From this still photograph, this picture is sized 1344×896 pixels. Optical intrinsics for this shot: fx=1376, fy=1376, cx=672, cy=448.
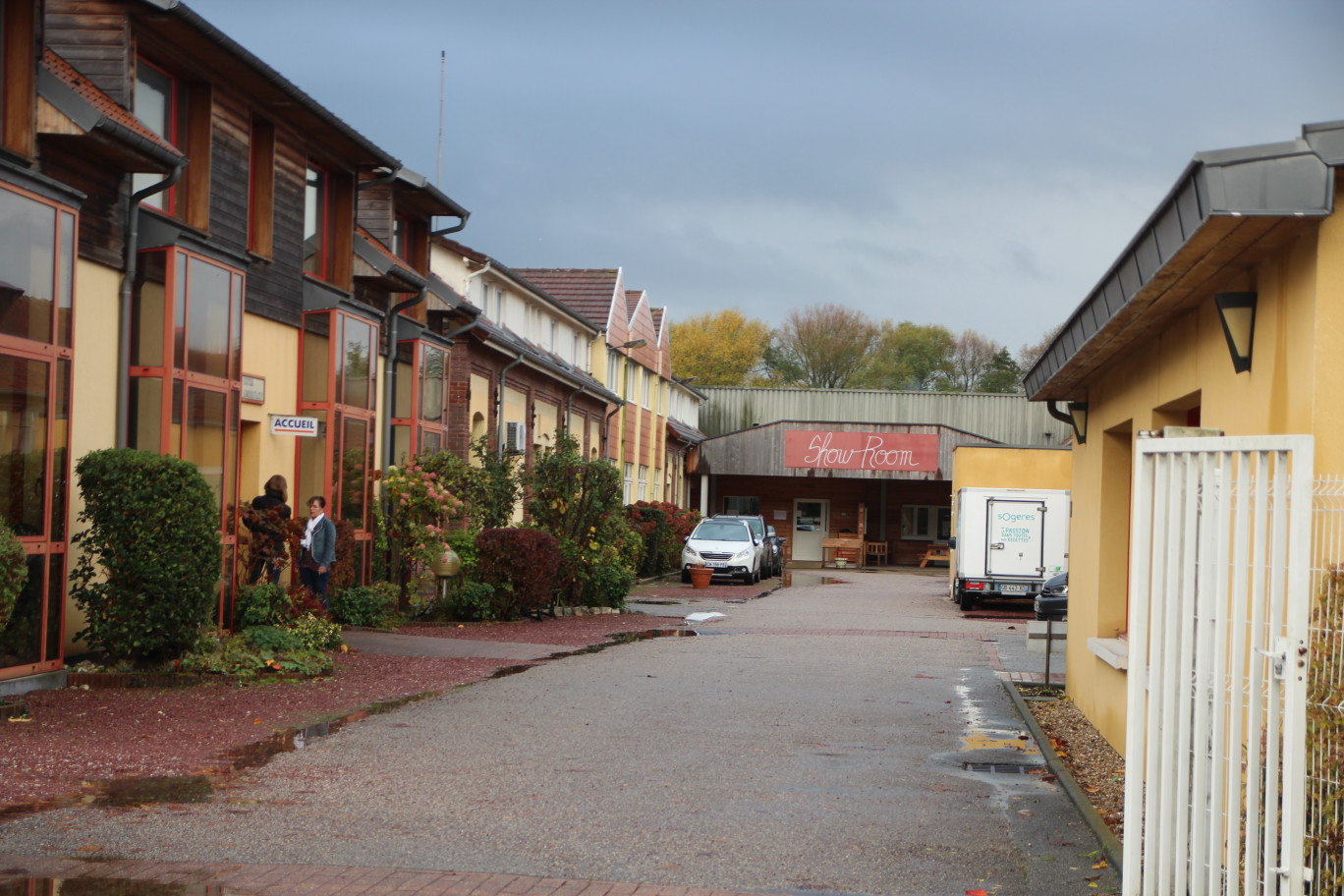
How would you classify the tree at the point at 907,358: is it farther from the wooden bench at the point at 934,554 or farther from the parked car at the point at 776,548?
the parked car at the point at 776,548

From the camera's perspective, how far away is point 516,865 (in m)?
6.05

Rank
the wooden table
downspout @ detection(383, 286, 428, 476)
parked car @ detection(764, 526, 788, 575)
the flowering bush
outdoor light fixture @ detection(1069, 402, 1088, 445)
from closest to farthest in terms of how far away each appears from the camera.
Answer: outdoor light fixture @ detection(1069, 402, 1088, 445) < the flowering bush < downspout @ detection(383, 286, 428, 476) < parked car @ detection(764, 526, 788, 575) < the wooden table

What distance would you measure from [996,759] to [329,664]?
6.41 metres

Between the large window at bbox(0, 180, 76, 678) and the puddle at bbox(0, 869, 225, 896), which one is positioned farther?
the large window at bbox(0, 180, 76, 678)

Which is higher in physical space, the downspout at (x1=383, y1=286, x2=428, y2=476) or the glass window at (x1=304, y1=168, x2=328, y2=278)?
the glass window at (x1=304, y1=168, x2=328, y2=278)

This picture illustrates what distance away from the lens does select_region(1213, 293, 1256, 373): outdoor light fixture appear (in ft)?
19.8

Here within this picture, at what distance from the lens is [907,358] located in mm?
80250

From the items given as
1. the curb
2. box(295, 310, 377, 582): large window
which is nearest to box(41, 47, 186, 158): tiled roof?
box(295, 310, 377, 582): large window

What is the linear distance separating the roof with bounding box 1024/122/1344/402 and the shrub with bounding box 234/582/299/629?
9.25 metres

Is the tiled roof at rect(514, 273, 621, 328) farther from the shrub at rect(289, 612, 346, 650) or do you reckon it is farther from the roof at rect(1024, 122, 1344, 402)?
the roof at rect(1024, 122, 1344, 402)

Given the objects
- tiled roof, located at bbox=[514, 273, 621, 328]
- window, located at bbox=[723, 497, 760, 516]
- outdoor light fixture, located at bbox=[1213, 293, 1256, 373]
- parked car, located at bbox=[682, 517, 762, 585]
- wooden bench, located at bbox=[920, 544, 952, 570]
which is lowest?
wooden bench, located at bbox=[920, 544, 952, 570]

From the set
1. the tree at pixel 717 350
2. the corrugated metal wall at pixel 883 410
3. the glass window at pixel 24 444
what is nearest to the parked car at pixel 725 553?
the glass window at pixel 24 444

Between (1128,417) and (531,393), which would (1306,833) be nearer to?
(1128,417)

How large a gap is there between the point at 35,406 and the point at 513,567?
9565mm
